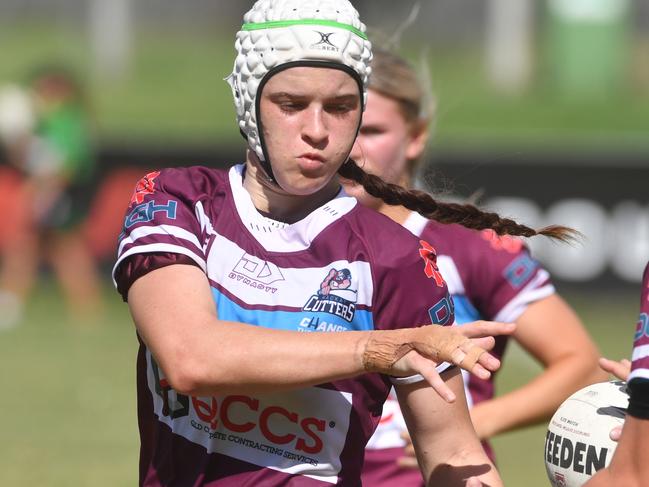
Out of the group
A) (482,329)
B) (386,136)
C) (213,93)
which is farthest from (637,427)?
(213,93)

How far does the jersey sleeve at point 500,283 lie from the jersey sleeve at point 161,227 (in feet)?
5.62

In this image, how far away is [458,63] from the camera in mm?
30922

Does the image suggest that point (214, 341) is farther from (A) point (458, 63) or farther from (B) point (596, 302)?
(A) point (458, 63)

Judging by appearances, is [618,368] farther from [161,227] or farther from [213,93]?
[213,93]

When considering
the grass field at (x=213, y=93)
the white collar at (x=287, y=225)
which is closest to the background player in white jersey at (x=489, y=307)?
the white collar at (x=287, y=225)

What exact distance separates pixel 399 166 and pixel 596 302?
9860mm

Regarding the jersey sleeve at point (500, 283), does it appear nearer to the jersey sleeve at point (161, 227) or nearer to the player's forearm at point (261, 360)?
the jersey sleeve at point (161, 227)

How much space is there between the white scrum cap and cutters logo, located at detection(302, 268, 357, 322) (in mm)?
350

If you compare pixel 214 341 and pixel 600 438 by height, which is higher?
pixel 214 341

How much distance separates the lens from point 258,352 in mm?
3057

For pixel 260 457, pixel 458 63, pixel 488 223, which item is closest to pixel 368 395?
pixel 260 457

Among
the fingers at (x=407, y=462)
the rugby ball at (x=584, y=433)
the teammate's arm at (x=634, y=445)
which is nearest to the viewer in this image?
the teammate's arm at (x=634, y=445)

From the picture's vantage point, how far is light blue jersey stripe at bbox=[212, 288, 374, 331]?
3.37 metres

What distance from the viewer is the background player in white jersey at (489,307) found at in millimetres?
4957
